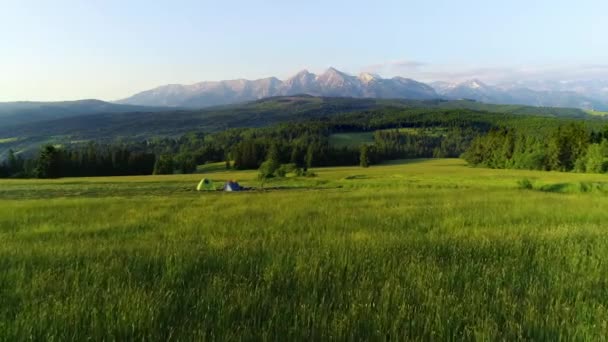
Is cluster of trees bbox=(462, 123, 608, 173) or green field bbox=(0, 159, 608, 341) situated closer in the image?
green field bbox=(0, 159, 608, 341)

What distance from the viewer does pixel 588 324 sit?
361 cm

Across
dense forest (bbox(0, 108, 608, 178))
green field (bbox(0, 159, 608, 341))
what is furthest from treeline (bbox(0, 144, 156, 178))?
green field (bbox(0, 159, 608, 341))

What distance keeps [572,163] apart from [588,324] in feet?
337

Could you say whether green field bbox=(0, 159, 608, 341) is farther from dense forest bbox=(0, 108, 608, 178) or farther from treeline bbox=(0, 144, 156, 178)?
treeline bbox=(0, 144, 156, 178)

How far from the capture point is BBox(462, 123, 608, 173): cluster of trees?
7788cm

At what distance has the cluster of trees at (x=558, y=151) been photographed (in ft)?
255

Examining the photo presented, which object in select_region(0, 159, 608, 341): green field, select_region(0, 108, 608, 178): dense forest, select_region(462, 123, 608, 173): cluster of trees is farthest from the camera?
select_region(0, 108, 608, 178): dense forest

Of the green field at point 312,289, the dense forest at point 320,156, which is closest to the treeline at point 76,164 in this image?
the dense forest at point 320,156

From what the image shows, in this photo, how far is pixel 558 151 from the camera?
3467 inches

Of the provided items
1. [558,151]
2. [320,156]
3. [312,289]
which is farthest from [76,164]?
[558,151]

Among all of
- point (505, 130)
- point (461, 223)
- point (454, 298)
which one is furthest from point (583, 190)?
point (505, 130)

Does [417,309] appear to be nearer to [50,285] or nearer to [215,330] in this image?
[215,330]

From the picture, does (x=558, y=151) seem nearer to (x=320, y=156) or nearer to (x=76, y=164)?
(x=320, y=156)

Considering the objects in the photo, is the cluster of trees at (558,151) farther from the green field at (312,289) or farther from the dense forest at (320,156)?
the green field at (312,289)
